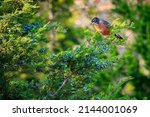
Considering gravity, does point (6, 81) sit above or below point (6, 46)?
below

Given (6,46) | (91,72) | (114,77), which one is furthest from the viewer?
(114,77)

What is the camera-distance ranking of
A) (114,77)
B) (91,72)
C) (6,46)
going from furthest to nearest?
(114,77) → (91,72) → (6,46)

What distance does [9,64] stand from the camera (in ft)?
21.8

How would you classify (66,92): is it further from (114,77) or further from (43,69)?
(114,77)

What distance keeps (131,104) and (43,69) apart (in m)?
1.14

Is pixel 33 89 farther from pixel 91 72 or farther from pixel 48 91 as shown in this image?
pixel 91 72

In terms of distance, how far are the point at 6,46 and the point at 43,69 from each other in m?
0.57

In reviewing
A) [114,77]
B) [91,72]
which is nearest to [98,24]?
[91,72]

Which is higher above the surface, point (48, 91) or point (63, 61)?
point (63, 61)

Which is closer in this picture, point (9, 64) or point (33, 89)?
point (9, 64)

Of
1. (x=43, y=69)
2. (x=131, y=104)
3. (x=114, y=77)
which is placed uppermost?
(x=43, y=69)

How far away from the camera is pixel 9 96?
271 inches

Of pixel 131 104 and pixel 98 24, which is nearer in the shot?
pixel 131 104

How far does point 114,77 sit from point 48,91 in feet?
22.2
